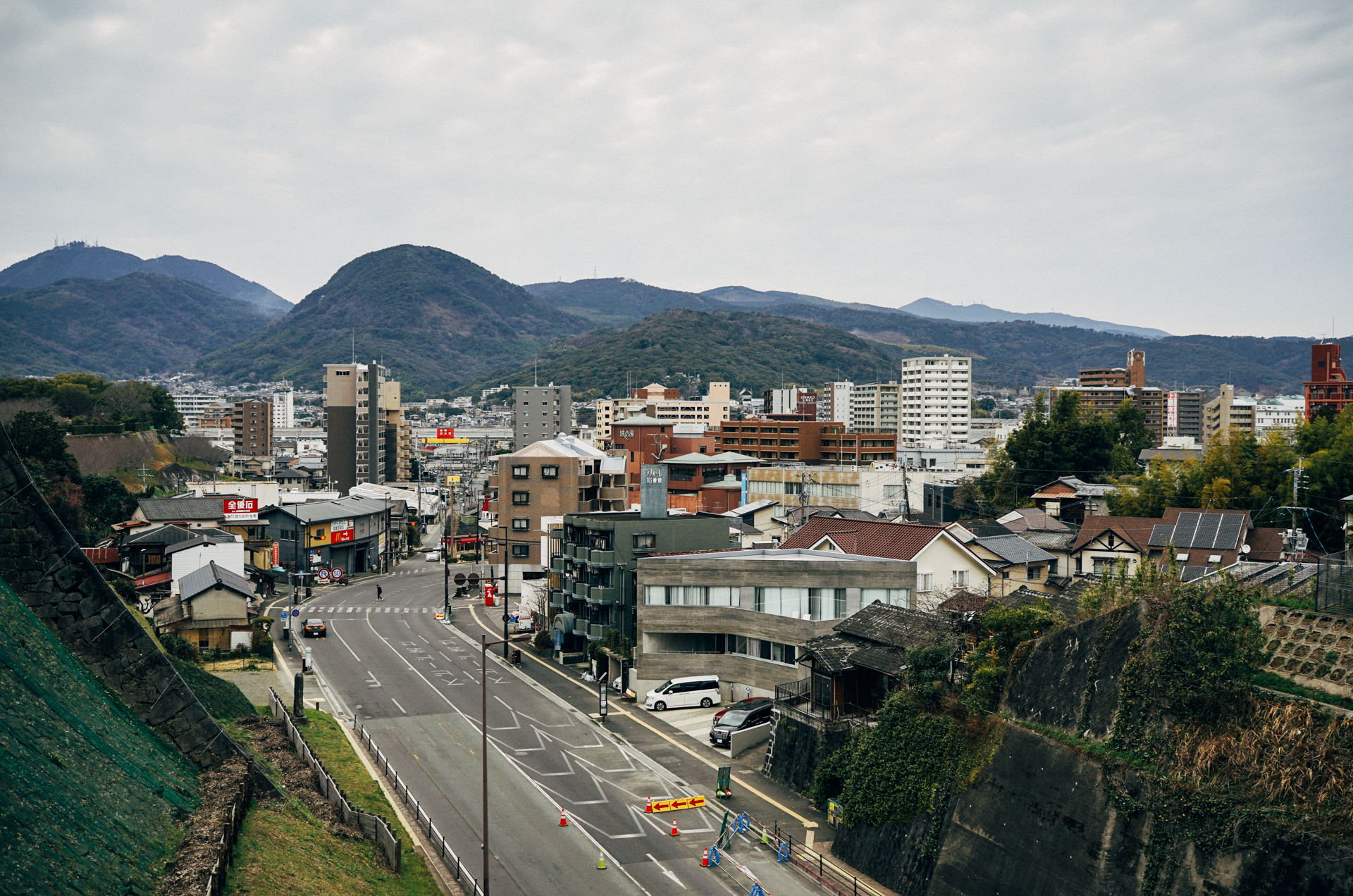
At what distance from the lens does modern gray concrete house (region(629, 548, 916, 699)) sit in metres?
37.7

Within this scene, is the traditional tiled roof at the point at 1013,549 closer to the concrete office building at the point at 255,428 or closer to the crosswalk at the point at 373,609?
the crosswalk at the point at 373,609

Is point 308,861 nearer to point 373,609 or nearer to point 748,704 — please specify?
point 748,704

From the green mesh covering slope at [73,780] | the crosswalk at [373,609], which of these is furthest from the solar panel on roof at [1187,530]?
the green mesh covering slope at [73,780]

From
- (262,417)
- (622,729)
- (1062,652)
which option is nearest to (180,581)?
(622,729)

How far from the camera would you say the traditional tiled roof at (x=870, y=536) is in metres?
43.6

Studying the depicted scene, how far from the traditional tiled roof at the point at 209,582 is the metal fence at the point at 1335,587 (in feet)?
148

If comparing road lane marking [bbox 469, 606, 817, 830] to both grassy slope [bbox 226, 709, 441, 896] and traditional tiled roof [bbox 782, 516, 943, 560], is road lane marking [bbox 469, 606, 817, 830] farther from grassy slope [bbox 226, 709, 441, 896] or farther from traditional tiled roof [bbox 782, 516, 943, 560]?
traditional tiled roof [bbox 782, 516, 943, 560]

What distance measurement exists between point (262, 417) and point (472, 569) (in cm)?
12216

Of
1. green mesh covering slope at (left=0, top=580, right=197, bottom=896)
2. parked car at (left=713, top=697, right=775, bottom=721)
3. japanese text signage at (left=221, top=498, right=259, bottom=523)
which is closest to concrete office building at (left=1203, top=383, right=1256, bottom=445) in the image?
japanese text signage at (left=221, top=498, right=259, bottom=523)

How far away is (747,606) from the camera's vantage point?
1561 inches

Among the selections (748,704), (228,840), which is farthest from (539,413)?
(228,840)

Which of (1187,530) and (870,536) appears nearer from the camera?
(870,536)

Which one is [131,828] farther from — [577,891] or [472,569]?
[472,569]

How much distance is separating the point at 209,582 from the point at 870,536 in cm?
3189
